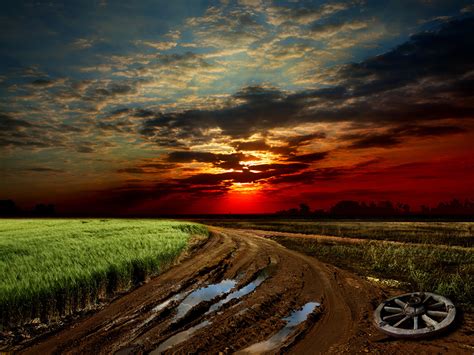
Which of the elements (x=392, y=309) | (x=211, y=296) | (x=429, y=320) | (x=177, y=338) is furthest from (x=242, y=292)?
(x=429, y=320)

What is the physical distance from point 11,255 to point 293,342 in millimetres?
16154

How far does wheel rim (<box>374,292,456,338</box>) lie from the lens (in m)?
6.92

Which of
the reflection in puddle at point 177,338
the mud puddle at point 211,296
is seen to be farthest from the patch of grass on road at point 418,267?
the reflection in puddle at point 177,338

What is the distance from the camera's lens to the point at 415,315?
7.55m

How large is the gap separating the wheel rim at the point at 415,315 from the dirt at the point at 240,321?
191 millimetres

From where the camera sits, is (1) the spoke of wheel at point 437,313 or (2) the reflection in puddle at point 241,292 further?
(2) the reflection in puddle at point 241,292

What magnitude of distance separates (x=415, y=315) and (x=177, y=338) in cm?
526

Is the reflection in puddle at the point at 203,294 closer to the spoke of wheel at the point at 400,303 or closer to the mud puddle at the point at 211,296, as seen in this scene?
the mud puddle at the point at 211,296

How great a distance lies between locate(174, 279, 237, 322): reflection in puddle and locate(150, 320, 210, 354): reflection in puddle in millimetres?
804

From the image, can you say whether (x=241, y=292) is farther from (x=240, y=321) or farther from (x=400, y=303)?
(x=400, y=303)

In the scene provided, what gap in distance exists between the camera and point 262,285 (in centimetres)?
1159

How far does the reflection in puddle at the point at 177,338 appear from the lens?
6.60 m

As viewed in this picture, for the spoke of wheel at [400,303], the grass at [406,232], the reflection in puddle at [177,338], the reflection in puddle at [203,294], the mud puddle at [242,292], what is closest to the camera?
the reflection in puddle at [177,338]

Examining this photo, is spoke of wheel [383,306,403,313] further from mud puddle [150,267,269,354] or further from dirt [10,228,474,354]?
mud puddle [150,267,269,354]
